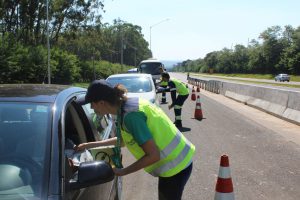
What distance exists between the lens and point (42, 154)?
2.99m

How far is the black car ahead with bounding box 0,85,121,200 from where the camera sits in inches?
110

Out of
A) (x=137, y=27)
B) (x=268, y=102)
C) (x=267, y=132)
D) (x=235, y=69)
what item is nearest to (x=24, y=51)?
(x=268, y=102)

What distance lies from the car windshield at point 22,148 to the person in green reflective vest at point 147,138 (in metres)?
0.40

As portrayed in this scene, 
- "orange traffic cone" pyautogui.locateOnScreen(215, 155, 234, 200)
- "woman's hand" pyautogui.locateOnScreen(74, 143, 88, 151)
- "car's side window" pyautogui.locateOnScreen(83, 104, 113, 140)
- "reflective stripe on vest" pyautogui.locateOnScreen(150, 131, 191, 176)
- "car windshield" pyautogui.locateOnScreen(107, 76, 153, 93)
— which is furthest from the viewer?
"car windshield" pyautogui.locateOnScreen(107, 76, 153, 93)

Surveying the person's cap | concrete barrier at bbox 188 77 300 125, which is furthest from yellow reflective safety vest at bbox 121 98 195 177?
concrete barrier at bbox 188 77 300 125

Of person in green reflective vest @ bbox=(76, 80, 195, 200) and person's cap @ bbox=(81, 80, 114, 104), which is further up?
person's cap @ bbox=(81, 80, 114, 104)

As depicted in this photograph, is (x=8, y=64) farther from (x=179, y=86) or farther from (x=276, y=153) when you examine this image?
(x=276, y=153)

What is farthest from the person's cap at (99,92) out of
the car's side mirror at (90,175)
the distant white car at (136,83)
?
the distant white car at (136,83)

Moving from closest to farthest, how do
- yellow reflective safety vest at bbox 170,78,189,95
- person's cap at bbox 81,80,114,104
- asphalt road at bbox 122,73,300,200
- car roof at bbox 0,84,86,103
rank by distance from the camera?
person's cap at bbox 81,80,114,104 → car roof at bbox 0,84,86,103 → asphalt road at bbox 122,73,300,200 → yellow reflective safety vest at bbox 170,78,189,95

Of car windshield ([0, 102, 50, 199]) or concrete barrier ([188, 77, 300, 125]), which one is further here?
concrete barrier ([188, 77, 300, 125])

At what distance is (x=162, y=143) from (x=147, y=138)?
284 mm

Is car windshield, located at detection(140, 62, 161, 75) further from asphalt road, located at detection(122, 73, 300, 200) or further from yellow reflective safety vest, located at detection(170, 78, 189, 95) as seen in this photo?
yellow reflective safety vest, located at detection(170, 78, 189, 95)

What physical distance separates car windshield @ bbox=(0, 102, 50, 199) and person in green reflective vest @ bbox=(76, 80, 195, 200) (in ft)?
1.30

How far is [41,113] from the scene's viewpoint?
3.24m
